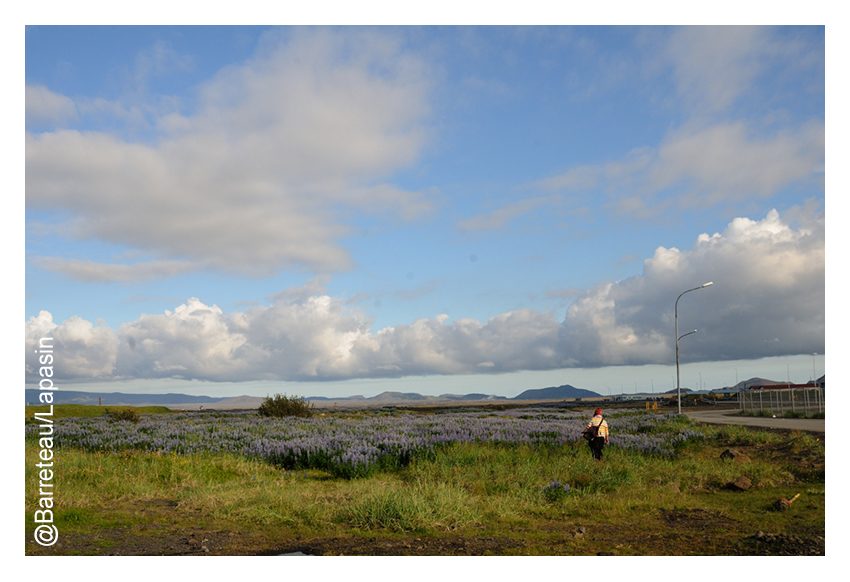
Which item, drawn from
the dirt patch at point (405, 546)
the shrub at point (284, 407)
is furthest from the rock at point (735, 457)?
the shrub at point (284, 407)

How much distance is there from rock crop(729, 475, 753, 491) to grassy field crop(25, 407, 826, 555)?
0.34ft

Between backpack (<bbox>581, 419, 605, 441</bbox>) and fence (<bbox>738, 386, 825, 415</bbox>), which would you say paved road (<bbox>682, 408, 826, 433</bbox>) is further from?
backpack (<bbox>581, 419, 605, 441</bbox>)

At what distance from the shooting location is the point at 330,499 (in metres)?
9.44

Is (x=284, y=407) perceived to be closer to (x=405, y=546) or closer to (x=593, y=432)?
(x=593, y=432)

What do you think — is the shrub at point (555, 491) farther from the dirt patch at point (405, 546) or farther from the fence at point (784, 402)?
the fence at point (784, 402)

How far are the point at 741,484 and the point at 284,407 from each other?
2388cm

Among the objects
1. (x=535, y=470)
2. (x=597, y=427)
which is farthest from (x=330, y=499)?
(x=597, y=427)

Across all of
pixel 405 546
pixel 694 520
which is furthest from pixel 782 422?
pixel 405 546

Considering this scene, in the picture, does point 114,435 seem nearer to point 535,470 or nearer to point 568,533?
point 535,470

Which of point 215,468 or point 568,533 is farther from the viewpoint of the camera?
point 215,468

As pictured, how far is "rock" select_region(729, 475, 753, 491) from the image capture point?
1109cm

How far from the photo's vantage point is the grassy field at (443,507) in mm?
6785

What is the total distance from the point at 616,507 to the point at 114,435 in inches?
630
